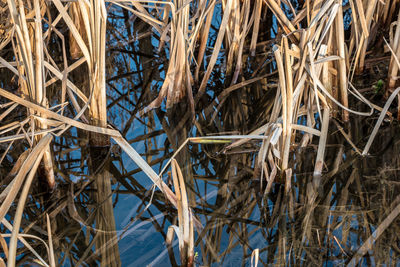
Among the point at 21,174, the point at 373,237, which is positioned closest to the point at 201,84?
the point at 373,237

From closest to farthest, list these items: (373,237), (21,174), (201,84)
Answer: (21,174) < (373,237) < (201,84)

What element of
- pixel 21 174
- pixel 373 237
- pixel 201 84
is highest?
pixel 201 84

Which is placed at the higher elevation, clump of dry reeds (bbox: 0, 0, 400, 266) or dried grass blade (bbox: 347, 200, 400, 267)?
clump of dry reeds (bbox: 0, 0, 400, 266)

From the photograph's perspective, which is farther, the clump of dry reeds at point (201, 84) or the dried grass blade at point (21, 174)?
the clump of dry reeds at point (201, 84)

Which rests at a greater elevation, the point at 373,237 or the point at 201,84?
the point at 201,84

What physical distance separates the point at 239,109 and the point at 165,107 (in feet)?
1.15

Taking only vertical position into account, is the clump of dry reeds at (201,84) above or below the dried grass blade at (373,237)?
above

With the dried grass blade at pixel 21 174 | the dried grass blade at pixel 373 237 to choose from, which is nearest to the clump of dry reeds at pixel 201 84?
the dried grass blade at pixel 21 174

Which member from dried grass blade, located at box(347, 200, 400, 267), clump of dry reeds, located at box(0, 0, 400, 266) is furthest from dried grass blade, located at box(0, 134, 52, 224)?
dried grass blade, located at box(347, 200, 400, 267)

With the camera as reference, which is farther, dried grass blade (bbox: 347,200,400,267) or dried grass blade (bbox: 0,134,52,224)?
dried grass blade (bbox: 347,200,400,267)

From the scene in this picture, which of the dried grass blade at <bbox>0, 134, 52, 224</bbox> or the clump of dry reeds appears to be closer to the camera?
the dried grass blade at <bbox>0, 134, 52, 224</bbox>

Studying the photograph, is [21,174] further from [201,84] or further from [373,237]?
[201,84]

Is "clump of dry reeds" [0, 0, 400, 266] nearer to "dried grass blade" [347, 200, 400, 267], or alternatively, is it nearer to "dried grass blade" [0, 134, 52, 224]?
"dried grass blade" [0, 134, 52, 224]

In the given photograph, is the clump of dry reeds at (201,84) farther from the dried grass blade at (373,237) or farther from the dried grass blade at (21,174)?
the dried grass blade at (373,237)
